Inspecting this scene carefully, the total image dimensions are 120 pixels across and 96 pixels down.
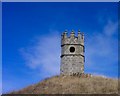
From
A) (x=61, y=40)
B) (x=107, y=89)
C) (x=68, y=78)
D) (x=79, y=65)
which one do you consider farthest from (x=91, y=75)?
(x=107, y=89)

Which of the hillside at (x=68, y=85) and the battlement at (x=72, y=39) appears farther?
the battlement at (x=72, y=39)

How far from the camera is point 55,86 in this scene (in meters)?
52.5

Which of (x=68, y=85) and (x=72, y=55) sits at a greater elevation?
(x=72, y=55)

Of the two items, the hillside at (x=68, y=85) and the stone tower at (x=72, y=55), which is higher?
the stone tower at (x=72, y=55)

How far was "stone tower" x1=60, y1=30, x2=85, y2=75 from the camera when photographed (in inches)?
2694

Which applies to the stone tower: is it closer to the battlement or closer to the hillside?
the battlement

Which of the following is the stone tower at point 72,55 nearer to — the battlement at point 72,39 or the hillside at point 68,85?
the battlement at point 72,39

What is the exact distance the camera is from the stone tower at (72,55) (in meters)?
68.4

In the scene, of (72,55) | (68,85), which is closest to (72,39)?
(72,55)

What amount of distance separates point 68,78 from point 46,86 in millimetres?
8222

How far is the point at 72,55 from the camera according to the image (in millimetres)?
69750

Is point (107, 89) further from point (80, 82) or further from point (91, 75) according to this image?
point (91, 75)

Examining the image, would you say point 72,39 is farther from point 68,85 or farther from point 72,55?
point 68,85

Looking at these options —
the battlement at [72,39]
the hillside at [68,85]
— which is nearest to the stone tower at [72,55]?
the battlement at [72,39]
